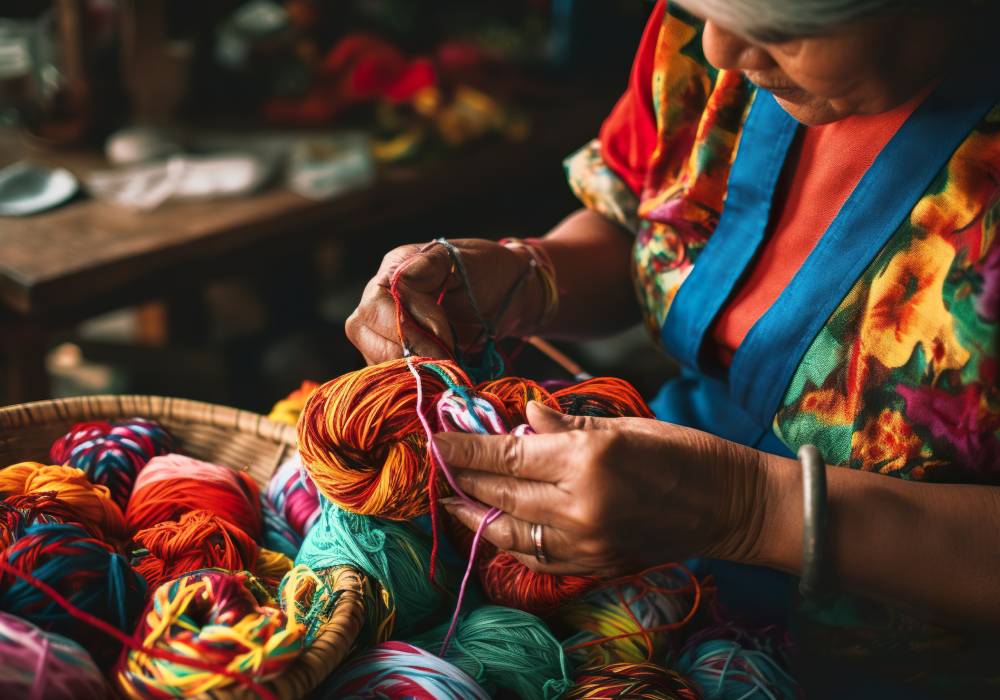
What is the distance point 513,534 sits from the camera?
0.73m

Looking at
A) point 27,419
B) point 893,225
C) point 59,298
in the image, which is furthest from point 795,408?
point 59,298

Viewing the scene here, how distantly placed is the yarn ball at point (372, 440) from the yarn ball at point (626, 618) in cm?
19

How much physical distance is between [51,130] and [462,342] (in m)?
1.47

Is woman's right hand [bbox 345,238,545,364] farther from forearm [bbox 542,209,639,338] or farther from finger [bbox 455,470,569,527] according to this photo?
finger [bbox 455,470,569,527]

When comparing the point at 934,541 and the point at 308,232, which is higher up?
the point at 934,541

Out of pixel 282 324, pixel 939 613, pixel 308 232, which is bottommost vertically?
pixel 282 324

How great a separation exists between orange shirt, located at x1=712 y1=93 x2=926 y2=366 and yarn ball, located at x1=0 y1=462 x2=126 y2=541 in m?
0.63

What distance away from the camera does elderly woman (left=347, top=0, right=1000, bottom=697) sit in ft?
2.27

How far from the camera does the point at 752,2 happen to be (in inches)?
24.4

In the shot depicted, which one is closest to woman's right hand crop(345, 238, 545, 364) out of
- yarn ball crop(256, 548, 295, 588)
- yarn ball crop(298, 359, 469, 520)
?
yarn ball crop(298, 359, 469, 520)

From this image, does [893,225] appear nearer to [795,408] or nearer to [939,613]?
[795,408]

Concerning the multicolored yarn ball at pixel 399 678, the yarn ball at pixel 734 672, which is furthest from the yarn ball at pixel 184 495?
the yarn ball at pixel 734 672

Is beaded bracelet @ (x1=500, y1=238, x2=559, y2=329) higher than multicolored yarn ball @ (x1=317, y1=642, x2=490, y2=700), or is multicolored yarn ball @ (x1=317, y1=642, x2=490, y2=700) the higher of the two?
beaded bracelet @ (x1=500, y1=238, x2=559, y2=329)

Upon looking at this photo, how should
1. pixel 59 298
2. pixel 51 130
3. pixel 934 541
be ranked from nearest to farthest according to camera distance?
pixel 934 541 < pixel 59 298 < pixel 51 130
